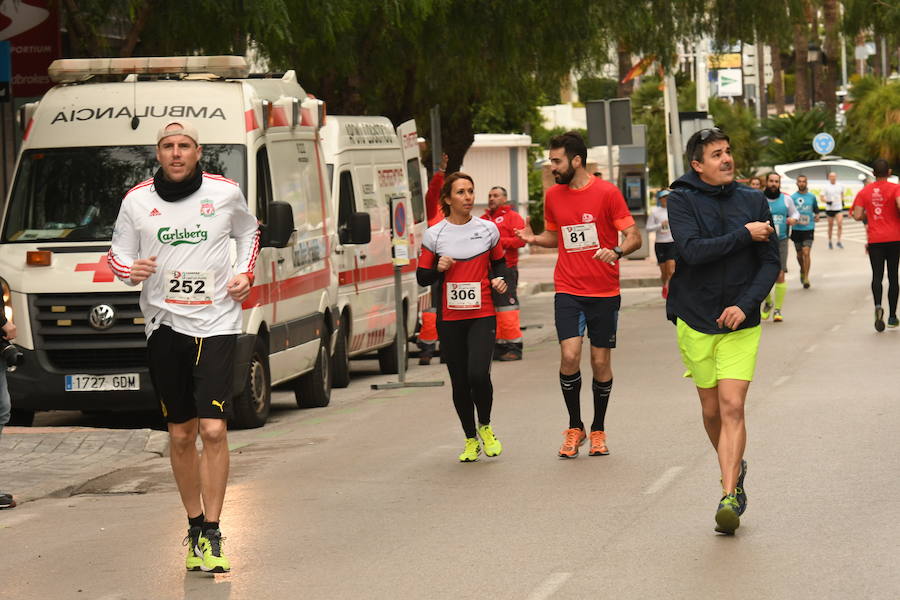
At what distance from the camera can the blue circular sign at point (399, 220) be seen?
675 inches

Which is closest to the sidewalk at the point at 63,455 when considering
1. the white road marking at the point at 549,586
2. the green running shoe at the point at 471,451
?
the green running shoe at the point at 471,451

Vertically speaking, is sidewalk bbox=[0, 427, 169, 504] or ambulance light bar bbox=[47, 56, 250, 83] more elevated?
ambulance light bar bbox=[47, 56, 250, 83]

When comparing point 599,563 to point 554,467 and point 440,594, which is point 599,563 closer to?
point 440,594

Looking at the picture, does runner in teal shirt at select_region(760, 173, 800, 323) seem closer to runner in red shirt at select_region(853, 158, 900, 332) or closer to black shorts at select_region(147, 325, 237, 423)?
runner in red shirt at select_region(853, 158, 900, 332)

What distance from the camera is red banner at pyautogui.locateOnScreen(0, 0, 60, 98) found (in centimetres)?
1675

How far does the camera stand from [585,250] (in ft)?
36.1

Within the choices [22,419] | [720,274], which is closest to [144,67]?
[22,419]

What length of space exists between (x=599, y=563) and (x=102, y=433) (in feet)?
20.3

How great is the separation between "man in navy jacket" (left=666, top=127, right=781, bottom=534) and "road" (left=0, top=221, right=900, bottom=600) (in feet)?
2.21

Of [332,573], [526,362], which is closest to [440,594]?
[332,573]

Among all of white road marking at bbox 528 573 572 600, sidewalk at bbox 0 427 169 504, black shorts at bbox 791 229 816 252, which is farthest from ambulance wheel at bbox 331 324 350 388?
black shorts at bbox 791 229 816 252

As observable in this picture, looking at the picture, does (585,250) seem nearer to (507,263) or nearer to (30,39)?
(507,263)

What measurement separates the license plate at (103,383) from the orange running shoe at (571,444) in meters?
3.58

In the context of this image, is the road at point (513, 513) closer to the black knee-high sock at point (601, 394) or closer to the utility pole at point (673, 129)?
the black knee-high sock at point (601, 394)
